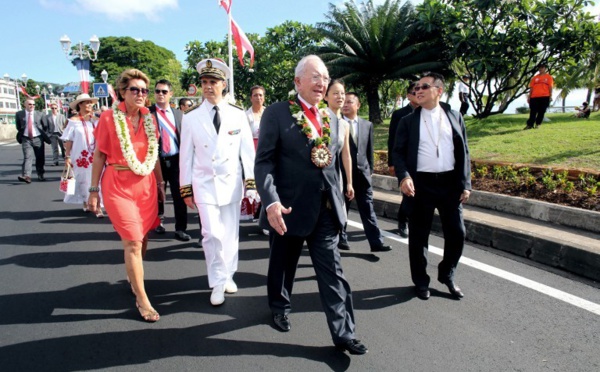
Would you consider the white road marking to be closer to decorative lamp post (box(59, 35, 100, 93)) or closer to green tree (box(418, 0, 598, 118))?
green tree (box(418, 0, 598, 118))

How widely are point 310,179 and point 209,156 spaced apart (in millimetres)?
1280

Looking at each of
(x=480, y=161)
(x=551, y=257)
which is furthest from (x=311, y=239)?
(x=480, y=161)

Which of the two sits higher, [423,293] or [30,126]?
[30,126]

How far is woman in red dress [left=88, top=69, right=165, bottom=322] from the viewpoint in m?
3.43

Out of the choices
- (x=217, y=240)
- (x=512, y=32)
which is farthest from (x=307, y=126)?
(x=512, y=32)

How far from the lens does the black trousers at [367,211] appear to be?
5.20 m

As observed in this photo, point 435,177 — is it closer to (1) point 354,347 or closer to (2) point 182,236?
(1) point 354,347

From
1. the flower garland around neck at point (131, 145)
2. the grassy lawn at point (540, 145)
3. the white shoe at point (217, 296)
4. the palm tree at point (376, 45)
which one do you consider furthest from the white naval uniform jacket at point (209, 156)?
the palm tree at point (376, 45)

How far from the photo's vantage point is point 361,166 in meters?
5.43

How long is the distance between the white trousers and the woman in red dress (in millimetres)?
482

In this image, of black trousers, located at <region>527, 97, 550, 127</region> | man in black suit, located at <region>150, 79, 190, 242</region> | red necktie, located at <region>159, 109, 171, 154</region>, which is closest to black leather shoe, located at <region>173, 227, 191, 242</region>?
man in black suit, located at <region>150, 79, 190, 242</region>

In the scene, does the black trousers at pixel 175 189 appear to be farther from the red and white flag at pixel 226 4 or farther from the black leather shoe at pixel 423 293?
the red and white flag at pixel 226 4

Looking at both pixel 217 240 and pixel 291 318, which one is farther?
pixel 217 240

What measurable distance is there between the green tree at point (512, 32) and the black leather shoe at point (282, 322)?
12.6 metres
